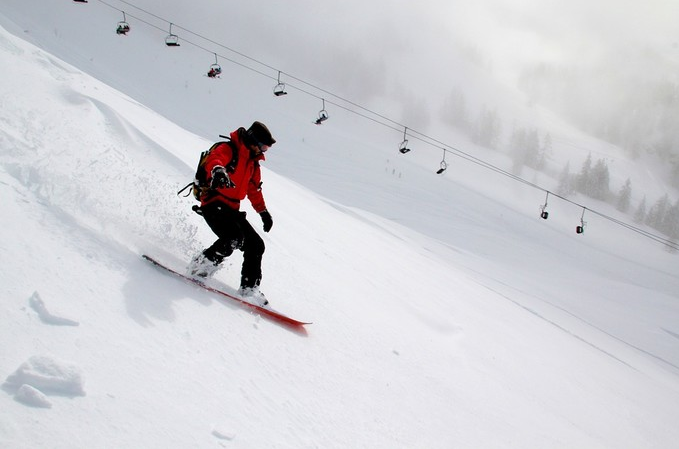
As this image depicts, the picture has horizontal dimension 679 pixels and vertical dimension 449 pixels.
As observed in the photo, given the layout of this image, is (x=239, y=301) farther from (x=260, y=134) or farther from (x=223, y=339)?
(x=260, y=134)

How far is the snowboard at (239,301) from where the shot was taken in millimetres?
3844

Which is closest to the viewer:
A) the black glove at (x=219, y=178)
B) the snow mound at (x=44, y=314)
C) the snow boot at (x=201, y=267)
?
the snow mound at (x=44, y=314)

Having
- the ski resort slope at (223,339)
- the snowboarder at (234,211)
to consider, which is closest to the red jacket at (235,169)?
the snowboarder at (234,211)

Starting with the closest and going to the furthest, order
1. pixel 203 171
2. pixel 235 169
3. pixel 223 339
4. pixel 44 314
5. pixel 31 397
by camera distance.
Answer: pixel 31 397
pixel 44 314
pixel 223 339
pixel 203 171
pixel 235 169

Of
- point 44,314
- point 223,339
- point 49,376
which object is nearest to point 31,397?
point 49,376

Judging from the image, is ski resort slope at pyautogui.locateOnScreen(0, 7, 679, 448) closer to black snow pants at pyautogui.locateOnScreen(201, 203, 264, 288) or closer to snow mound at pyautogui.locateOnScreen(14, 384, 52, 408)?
snow mound at pyautogui.locateOnScreen(14, 384, 52, 408)

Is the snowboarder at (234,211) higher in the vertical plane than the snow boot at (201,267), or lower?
higher

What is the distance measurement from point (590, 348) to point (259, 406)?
960cm

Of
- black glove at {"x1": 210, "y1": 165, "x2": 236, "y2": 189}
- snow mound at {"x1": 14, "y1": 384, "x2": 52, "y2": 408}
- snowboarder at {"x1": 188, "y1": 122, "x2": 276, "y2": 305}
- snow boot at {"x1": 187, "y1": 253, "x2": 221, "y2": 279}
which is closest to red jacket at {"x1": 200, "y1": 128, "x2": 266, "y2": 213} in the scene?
snowboarder at {"x1": 188, "y1": 122, "x2": 276, "y2": 305}

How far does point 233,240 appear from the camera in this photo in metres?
4.19

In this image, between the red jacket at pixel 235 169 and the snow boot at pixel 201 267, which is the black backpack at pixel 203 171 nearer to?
the red jacket at pixel 235 169

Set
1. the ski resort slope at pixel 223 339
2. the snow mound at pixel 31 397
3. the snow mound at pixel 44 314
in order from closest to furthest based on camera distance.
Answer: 1. the snow mound at pixel 31 397
2. the ski resort slope at pixel 223 339
3. the snow mound at pixel 44 314

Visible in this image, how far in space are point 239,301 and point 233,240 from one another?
0.56 metres

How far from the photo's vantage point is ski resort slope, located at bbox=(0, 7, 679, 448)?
232cm
